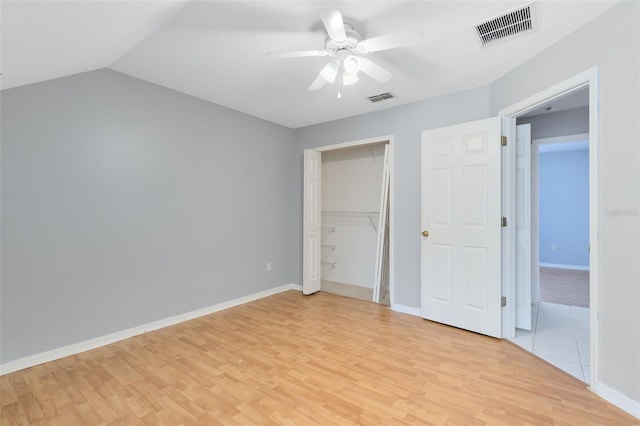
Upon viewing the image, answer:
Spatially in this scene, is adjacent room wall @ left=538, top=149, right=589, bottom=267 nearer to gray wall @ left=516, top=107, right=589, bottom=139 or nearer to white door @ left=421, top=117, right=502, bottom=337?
gray wall @ left=516, top=107, right=589, bottom=139

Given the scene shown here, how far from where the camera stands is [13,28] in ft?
4.77

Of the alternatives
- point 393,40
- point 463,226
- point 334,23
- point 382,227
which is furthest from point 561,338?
point 334,23

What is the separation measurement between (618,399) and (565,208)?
18.9ft

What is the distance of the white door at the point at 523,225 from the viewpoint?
2.89 metres

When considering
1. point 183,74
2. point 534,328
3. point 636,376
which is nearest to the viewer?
point 636,376

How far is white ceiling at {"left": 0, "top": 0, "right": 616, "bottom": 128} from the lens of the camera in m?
1.65

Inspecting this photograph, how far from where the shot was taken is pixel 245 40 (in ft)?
6.90

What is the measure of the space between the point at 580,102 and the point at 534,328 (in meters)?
2.63

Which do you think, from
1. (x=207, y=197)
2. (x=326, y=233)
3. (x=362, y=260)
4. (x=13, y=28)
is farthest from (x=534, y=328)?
(x=13, y=28)

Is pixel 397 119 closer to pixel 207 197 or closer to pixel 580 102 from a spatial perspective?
pixel 580 102

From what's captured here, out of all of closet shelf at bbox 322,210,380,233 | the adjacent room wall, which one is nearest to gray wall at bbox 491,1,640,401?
closet shelf at bbox 322,210,380,233

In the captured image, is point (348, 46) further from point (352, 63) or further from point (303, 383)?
point (303, 383)

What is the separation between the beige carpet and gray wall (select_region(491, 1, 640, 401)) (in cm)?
247

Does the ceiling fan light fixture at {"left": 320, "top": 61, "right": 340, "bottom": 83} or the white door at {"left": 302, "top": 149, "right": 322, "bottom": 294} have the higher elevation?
the ceiling fan light fixture at {"left": 320, "top": 61, "right": 340, "bottom": 83}
